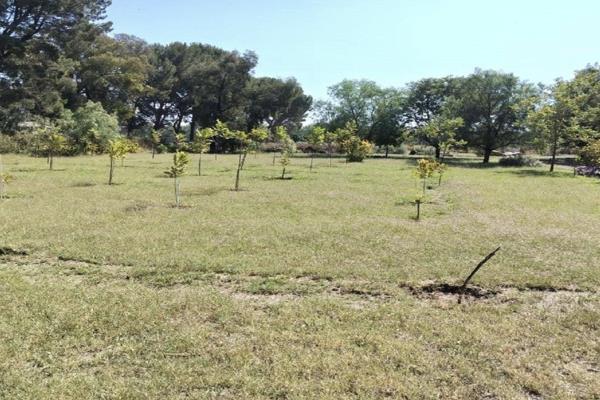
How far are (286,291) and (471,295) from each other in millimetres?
3090

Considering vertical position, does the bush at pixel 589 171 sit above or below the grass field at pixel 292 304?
above

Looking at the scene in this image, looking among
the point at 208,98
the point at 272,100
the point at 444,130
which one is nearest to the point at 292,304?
the point at 444,130

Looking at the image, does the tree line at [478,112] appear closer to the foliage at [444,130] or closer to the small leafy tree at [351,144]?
the foliage at [444,130]

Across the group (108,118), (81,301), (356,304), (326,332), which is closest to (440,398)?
(326,332)

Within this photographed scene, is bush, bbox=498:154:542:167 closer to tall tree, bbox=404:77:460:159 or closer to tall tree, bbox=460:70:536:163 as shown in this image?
tall tree, bbox=460:70:536:163

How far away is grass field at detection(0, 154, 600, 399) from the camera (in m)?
4.80

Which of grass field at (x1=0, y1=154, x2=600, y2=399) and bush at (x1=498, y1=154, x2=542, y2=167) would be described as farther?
bush at (x1=498, y1=154, x2=542, y2=167)

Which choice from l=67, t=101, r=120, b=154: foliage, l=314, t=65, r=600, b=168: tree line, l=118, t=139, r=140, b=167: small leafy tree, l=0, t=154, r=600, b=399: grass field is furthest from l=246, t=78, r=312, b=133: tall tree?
l=0, t=154, r=600, b=399: grass field

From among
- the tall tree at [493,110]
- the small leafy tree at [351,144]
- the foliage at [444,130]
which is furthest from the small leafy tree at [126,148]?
the tall tree at [493,110]

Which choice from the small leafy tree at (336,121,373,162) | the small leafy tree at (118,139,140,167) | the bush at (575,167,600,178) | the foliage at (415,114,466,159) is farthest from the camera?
the foliage at (415,114,466,159)

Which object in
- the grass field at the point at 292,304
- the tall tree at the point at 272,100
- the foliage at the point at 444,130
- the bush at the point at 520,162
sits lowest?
the grass field at the point at 292,304

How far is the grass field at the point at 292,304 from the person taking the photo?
480 cm

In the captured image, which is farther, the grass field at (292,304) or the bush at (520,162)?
the bush at (520,162)

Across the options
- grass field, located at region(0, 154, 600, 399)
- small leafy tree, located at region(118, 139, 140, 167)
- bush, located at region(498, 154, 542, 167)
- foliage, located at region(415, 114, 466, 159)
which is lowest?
grass field, located at region(0, 154, 600, 399)
